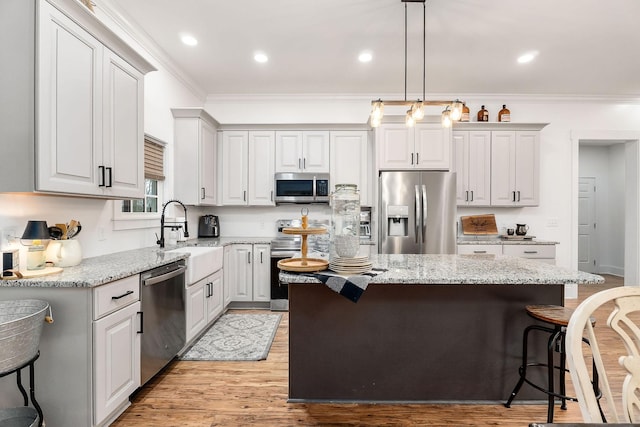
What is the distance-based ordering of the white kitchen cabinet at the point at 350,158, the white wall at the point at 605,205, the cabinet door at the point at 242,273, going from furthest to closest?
the white wall at the point at 605,205 → the white kitchen cabinet at the point at 350,158 → the cabinet door at the point at 242,273

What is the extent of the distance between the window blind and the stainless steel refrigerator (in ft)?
8.52

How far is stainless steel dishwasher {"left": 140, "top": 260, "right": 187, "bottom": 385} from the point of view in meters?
2.24

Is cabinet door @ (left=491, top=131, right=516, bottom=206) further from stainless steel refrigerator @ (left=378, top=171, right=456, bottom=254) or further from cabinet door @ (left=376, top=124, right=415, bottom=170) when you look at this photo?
cabinet door @ (left=376, top=124, right=415, bottom=170)

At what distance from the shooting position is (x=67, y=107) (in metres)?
1.92

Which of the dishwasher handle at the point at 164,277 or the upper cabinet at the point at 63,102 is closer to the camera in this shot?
the upper cabinet at the point at 63,102

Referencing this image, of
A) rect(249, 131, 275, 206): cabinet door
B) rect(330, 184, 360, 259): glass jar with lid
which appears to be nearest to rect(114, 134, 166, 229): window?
rect(249, 131, 275, 206): cabinet door

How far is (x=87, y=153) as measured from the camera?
6.84 ft

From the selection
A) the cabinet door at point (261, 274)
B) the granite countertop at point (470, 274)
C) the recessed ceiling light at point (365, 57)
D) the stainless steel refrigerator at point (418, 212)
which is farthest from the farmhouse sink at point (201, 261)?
the recessed ceiling light at point (365, 57)

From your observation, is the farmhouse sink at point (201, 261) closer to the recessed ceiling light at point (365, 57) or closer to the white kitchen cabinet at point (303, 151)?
the white kitchen cabinet at point (303, 151)

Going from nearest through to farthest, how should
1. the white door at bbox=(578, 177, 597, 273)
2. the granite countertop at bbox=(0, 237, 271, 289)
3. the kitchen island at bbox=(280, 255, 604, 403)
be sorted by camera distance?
the granite countertop at bbox=(0, 237, 271, 289)
the kitchen island at bbox=(280, 255, 604, 403)
the white door at bbox=(578, 177, 597, 273)

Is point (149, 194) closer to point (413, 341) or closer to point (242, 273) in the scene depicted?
point (242, 273)

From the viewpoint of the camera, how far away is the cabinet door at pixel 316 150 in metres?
4.54

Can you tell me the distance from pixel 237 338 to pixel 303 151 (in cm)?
250

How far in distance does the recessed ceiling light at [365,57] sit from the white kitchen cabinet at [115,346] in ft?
10.1
